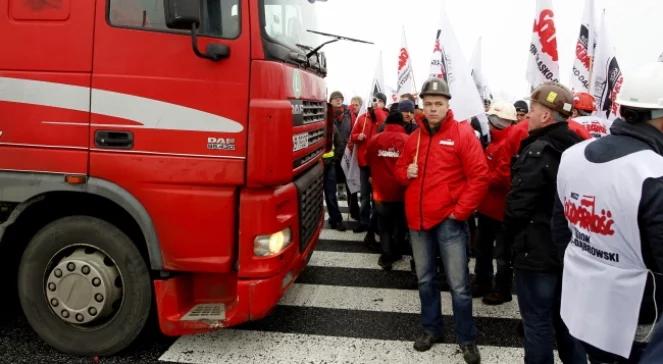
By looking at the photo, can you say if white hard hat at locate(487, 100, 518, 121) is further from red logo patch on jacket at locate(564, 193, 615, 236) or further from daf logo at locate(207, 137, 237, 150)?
daf logo at locate(207, 137, 237, 150)

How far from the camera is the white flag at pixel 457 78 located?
178 inches

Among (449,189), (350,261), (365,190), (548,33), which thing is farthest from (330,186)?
(449,189)

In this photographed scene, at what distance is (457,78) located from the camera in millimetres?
4617

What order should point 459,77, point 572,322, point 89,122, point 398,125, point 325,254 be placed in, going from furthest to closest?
1. point 325,254
2. point 398,125
3. point 459,77
4. point 89,122
5. point 572,322

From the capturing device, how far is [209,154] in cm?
311

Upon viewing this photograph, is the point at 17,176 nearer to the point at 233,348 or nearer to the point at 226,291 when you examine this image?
the point at 226,291

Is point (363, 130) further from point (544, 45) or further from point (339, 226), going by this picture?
point (544, 45)

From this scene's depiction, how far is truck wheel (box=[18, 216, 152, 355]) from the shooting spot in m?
3.32

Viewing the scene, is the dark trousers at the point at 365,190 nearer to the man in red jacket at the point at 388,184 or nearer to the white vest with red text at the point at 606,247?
the man in red jacket at the point at 388,184

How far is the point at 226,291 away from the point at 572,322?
2.21 metres


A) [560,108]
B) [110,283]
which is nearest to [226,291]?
[110,283]

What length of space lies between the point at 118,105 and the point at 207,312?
4.98 ft

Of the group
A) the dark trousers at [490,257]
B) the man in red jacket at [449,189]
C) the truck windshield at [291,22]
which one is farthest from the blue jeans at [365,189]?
the man in red jacket at [449,189]

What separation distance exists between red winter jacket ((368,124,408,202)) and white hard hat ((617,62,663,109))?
315 cm
